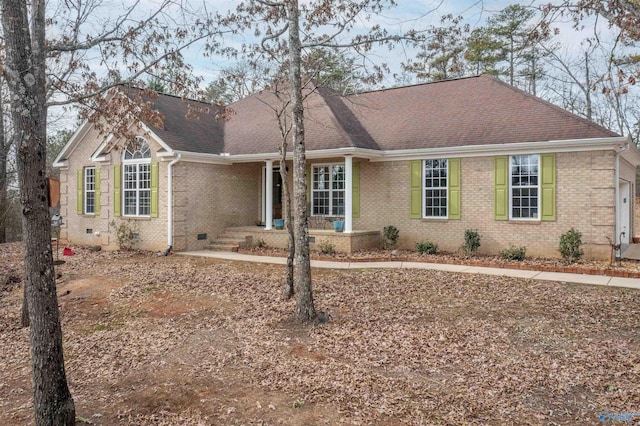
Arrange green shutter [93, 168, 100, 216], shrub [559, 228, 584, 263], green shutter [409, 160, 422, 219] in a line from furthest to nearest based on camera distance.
Answer: 1. green shutter [93, 168, 100, 216]
2. green shutter [409, 160, 422, 219]
3. shrub [559, 228, 584, 263]

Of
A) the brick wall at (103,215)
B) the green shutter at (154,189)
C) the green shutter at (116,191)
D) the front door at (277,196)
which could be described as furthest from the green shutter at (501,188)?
the green shutter at (116,191)

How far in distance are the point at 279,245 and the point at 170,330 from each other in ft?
27.3

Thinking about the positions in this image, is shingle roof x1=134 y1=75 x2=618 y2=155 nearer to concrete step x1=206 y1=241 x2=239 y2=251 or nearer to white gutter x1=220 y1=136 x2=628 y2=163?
white gutter x1=220 y1=136 x2=628 y2=163

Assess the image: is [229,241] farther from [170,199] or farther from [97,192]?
[97,192]

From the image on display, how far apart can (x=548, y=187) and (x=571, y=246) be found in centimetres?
166

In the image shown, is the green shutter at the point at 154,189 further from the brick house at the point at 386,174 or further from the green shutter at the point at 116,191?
the green shutter at the point at 116,191

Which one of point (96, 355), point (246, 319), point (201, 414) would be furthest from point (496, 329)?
point (96, 355)

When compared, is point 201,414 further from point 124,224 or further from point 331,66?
point 124,224

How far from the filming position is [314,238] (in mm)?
14523

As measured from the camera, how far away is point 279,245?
1528 cm

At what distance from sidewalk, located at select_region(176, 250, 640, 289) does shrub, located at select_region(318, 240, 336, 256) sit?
1016 millimetres

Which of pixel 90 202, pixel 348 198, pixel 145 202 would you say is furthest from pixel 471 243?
pixel 90 202

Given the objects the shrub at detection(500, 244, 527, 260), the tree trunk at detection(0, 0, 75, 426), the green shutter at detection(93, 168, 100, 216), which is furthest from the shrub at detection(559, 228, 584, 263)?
the green shutter at detection(93, 168, 100, 216)

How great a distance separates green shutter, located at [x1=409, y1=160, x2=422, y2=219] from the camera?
14.3m
